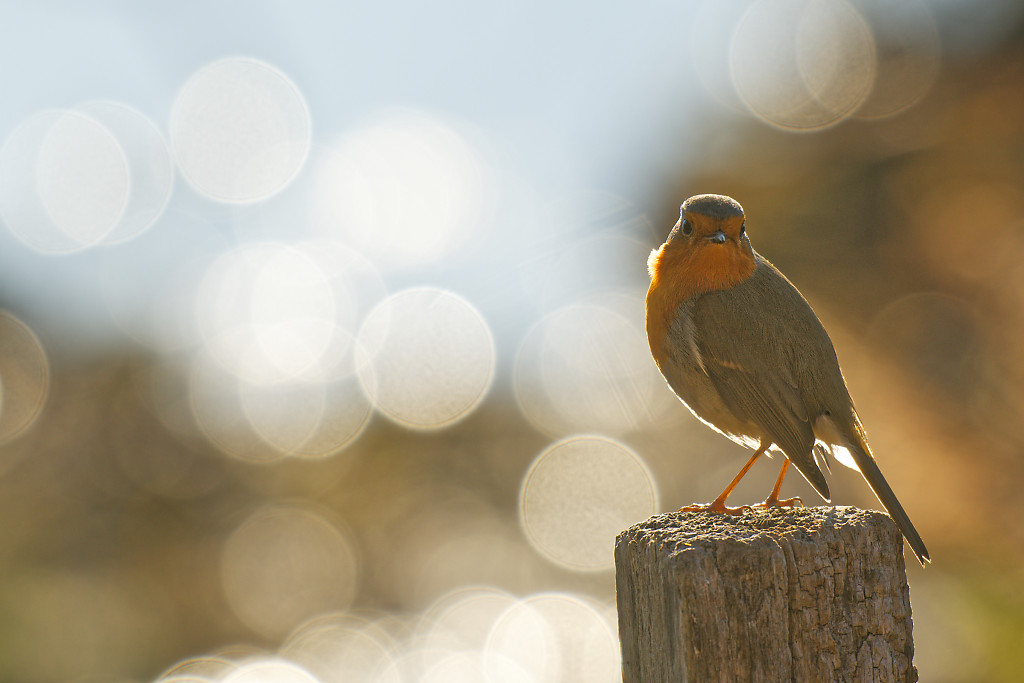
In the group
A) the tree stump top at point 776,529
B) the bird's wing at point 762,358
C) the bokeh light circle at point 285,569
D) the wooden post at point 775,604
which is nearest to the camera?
the wooden post at point 775,604

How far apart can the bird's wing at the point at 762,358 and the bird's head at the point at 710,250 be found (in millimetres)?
119

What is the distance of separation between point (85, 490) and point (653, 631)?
39.7ft

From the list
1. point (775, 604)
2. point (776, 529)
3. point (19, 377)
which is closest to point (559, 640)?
point (776, 529)

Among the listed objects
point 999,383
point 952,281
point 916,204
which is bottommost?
point 999,383

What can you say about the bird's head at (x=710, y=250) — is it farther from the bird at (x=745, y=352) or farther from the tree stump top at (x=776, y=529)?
the tree stump top at (x=776, y=529)

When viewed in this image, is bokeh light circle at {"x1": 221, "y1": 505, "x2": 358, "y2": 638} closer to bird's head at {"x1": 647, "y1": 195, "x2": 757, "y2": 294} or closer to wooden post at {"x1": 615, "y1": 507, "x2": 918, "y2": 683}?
bird's head at {"x1": 647, "y1": 195, "x2": 757, "y2": 294}

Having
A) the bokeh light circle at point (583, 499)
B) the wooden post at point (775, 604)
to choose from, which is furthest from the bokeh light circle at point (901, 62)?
the wooden post at point (775, 604)

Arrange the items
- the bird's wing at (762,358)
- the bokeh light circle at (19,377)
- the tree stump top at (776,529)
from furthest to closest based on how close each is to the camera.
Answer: the bokeh light circle at (19,377)
the bird's wing at (762,358)
the tree stump top at (776,529)

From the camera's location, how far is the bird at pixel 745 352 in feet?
9.66

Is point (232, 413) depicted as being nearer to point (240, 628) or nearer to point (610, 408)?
point (240, 628)

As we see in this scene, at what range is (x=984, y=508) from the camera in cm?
867

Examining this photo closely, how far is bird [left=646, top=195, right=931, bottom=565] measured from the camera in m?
2.95

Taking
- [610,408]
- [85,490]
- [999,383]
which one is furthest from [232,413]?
[999,383]

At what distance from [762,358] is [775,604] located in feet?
4.67
